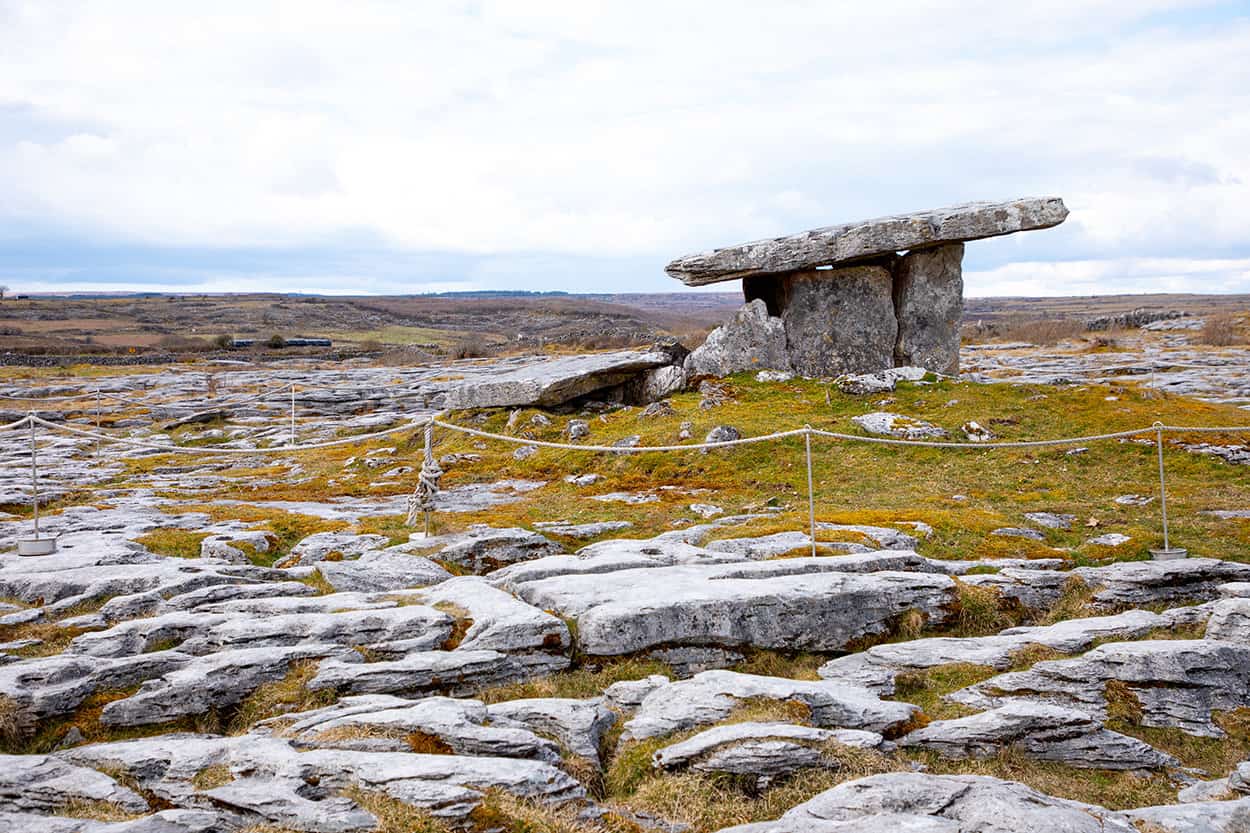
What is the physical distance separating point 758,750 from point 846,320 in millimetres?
18784

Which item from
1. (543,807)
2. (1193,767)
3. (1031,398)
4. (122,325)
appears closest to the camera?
(543,807)

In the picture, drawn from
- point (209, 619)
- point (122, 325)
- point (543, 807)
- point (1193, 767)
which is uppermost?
point (122, 325)

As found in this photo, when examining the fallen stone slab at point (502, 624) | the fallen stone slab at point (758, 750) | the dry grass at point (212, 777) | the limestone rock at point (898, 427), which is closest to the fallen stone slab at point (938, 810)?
the fallen stone slab at point (758, 750)

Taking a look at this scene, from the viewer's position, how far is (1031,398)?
850 inches

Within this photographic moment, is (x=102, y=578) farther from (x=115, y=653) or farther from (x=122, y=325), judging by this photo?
(x=122, y=325)

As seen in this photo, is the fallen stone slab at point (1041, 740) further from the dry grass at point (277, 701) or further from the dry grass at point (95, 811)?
the dry grass at point (95, 811)

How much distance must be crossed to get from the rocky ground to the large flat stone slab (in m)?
7.41

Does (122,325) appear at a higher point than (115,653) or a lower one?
higher

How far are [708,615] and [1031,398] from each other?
14494 millimetres

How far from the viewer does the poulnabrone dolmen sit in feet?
80.3

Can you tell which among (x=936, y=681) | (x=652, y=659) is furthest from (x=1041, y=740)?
(x=652, y=659)

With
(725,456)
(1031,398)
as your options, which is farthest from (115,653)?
(1031,398)

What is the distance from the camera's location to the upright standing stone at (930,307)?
25.0 metres

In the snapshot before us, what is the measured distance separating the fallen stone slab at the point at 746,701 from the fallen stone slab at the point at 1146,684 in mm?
1040
